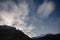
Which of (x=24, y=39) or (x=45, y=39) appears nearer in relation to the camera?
(x=24, y=39)

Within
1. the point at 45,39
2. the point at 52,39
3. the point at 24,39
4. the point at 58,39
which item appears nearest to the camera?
the point at 24,39

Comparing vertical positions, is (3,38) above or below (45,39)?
below

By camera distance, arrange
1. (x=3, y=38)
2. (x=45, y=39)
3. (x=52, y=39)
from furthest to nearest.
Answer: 1. (x=45, y=39)
2. (x=52, y=39)
3. (x=3, y=38)

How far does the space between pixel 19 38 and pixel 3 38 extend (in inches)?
358

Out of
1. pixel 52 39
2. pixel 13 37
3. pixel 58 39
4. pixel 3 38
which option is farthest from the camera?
pixel 52 39

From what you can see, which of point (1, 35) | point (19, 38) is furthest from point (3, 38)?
point (19, 38)

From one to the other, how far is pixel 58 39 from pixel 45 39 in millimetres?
16838

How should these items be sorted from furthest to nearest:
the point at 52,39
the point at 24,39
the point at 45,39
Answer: the point at 45,39 < the point at 52,39 < the point at 24,39

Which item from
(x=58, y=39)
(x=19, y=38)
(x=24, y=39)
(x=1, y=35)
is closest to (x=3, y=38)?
(x=1, y=35)

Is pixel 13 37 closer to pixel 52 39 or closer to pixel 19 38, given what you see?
pixel 19 38

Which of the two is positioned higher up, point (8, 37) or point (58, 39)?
point (58, 39)

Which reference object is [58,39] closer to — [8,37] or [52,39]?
[52,39]

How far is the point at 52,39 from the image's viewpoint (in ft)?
333

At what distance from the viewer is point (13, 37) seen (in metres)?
54.5
